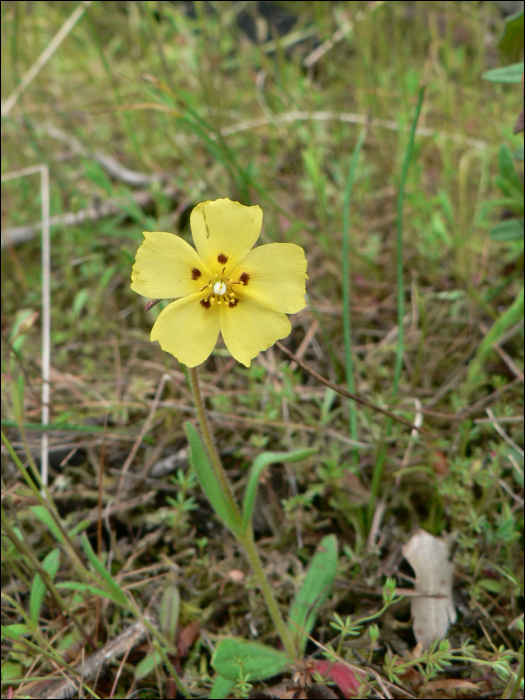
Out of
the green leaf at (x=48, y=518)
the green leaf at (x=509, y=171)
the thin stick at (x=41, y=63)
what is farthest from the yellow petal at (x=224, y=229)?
the thin stick at (x=41, y=63)

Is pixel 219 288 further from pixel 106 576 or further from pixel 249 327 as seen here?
pixel 106 576

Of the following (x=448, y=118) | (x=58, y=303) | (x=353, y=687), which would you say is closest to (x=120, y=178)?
(x=58, y=303)

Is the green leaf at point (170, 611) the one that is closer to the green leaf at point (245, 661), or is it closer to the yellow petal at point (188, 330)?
the green leaf at point (245, 661)

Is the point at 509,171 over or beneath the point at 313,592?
over

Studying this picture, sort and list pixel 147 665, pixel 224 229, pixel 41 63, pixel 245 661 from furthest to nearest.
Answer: pixel 41 63 < pixel 147 665 < pixel 245 661 < pixel 224 229

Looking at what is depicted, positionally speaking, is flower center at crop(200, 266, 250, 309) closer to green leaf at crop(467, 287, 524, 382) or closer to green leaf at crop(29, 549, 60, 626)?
green leaf at crop(29, 549, 60, 626)

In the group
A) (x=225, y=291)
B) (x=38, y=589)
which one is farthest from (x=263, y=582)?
(x=225, y=291)

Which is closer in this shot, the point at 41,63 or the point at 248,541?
the point at 248,541
